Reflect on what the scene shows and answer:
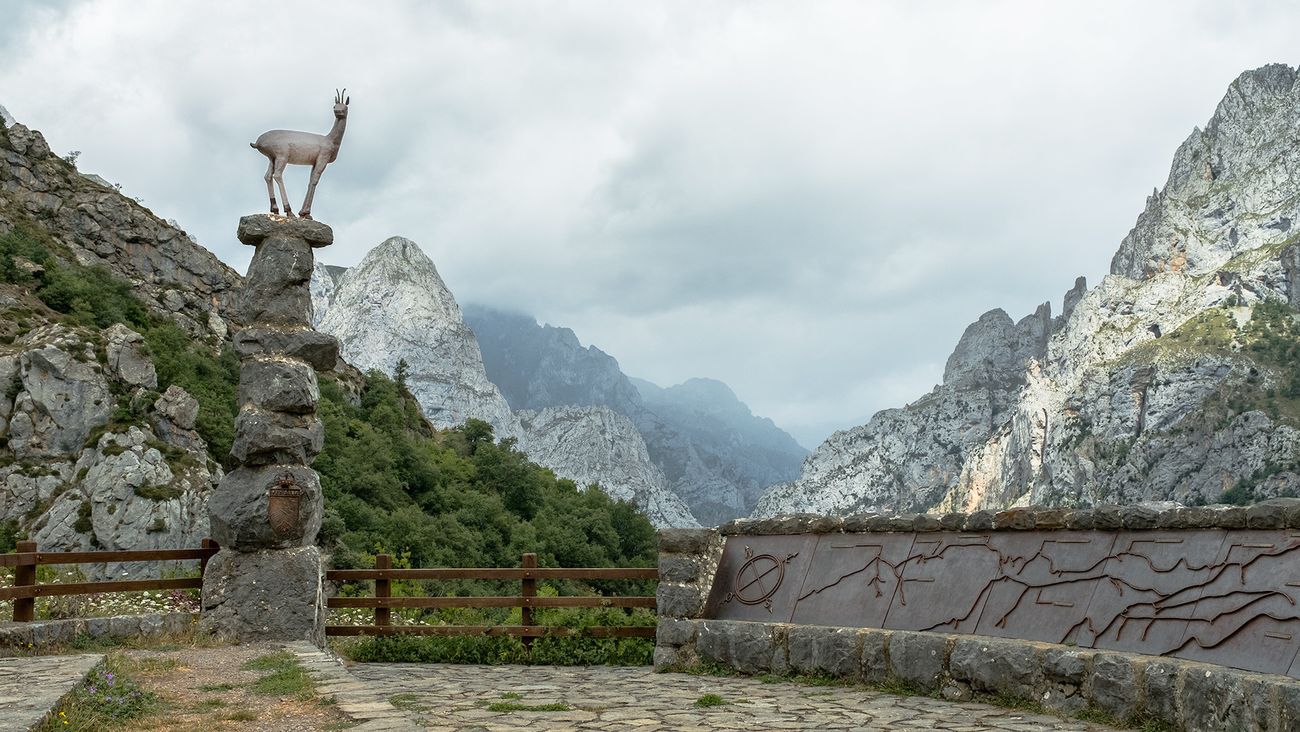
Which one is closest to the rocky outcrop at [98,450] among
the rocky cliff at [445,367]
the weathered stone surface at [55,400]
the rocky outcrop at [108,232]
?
the weathered stone surface at [55,400]

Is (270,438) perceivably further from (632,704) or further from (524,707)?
(632,704)

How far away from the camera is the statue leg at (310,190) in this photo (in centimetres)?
1251

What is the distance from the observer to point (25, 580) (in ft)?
33.8

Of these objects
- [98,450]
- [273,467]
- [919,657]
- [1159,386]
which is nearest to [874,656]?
[919,657]

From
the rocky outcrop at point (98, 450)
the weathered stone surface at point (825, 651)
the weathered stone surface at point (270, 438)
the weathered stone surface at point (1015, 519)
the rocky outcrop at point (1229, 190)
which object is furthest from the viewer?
the rocky outcrop at point (1229, 190)

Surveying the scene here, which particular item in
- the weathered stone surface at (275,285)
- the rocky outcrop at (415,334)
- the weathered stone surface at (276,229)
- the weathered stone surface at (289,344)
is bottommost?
the weathered stone surface at (289,344)

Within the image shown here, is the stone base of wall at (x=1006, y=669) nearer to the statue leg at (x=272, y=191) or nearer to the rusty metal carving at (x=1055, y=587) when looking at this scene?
the rusty metal carving at (x=1055, y=587)

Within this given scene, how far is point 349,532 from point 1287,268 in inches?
4820

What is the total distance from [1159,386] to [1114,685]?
117 metres

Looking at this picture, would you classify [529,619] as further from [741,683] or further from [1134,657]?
[1134,657]

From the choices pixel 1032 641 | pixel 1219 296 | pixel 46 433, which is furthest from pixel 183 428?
pixel 1219 296

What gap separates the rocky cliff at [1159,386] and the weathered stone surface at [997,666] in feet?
324

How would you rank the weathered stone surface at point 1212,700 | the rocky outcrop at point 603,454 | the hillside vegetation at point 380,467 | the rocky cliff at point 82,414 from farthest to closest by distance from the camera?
the rocky outcrop at point 603,454 → the hillside vegetation at point 380,467 → the rocky cliff at point 82,414 → the weathered stone surface at point 1212,700

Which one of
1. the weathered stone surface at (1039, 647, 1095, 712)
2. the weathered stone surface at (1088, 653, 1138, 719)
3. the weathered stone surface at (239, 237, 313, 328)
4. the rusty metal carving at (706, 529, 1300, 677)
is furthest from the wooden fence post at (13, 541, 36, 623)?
the weathered stone surface at (1088, 653, 1138, 719)
